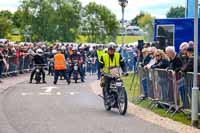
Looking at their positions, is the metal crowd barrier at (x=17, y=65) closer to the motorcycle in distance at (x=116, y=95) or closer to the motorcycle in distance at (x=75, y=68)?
the motorcycle in distance at (x=75, y=68)

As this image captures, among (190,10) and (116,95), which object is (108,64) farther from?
(190,10)

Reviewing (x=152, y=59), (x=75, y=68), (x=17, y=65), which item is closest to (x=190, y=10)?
(x=75, y=68)

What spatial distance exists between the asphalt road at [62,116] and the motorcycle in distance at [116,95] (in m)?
0.22

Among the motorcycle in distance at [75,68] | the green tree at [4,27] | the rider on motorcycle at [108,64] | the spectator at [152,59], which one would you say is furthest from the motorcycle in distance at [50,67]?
the green tree at [4,27]

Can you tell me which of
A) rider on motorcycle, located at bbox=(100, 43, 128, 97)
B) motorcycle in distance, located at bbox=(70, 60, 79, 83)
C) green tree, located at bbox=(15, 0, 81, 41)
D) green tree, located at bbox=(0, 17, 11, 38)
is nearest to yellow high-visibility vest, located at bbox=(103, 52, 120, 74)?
rider on motorcycle, located at bbox=(100, 43, 128, 97)

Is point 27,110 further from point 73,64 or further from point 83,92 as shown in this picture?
point 73,64

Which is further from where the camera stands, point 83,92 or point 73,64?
point 73,64

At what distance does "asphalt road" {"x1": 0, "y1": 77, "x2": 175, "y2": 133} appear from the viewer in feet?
43.9

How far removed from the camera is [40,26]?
76.8 meters

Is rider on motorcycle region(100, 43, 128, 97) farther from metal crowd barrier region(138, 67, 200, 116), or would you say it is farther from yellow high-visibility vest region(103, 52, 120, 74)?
metal crowd barrier region(138, 67, 200, 116)

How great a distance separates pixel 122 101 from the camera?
16.4m

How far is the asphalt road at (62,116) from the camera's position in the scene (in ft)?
43.9

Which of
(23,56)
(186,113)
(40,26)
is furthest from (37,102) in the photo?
(40,26)

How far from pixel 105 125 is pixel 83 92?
34.1 ft
